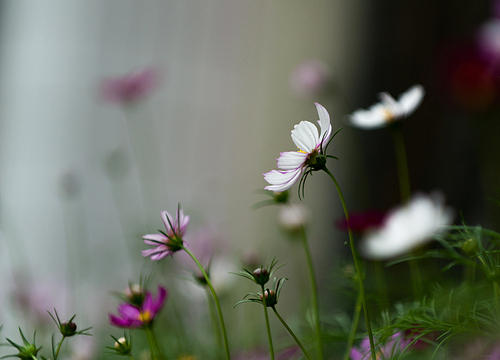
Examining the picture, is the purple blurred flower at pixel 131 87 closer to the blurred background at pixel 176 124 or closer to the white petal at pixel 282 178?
the blurred background at pixel 176 124

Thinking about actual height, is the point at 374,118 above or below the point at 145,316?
above

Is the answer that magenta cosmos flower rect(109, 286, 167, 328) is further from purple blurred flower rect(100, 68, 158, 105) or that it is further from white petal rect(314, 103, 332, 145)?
purple blurred flower rect(100, 68, 158, 105)

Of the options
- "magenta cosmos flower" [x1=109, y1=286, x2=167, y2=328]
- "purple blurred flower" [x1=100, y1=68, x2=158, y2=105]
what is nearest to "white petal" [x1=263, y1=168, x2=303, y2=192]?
"magenta cosmos flower" [x1=109, y1=286, x2=167, y2=328]

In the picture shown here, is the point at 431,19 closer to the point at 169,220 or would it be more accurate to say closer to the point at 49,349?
the point at 169,220

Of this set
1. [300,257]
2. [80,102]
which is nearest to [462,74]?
[300,257]

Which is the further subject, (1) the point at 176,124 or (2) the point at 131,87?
(1) the point at 176,124

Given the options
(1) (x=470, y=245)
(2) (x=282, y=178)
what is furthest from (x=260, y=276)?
(1) (x=470, y=245)

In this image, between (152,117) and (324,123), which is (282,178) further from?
(152,117)

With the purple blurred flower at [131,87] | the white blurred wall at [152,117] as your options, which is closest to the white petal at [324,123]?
the purple blurred flower at [131,87]
